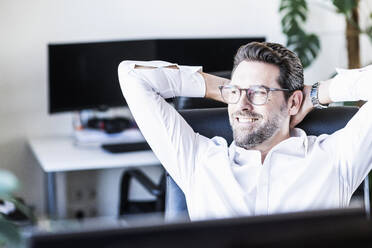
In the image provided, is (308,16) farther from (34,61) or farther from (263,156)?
(263,156)

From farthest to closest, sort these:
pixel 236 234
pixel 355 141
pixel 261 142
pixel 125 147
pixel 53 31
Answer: pixel 53 31
pixel 125 147
pixel 261 142
pixel 355 141
pixel 236 234

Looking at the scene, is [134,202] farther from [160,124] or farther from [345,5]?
[160,124]

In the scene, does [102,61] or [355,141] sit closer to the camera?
[355,141]

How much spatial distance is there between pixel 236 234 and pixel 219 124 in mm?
1190

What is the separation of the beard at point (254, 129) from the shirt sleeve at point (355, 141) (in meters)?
0.15

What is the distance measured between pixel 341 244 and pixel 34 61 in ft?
9.77

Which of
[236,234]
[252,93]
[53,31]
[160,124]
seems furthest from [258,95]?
[53,31]

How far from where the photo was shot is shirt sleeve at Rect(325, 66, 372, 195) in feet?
5.88

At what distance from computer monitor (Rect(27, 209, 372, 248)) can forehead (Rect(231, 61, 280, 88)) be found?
1.12m

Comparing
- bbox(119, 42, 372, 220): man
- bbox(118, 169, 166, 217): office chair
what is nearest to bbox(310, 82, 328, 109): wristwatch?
bbox(119, 42, 372, 220): man

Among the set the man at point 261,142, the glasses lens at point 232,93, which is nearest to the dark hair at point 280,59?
the man at point 261,142

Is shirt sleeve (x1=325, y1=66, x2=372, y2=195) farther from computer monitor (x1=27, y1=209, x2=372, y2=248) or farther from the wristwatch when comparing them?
computer monitor (x1=27, y1=209, x2=372, y2=248)

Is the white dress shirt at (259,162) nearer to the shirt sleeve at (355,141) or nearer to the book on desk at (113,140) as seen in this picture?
the shirt sleeve at (355,141)

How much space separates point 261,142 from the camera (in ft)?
6.22
